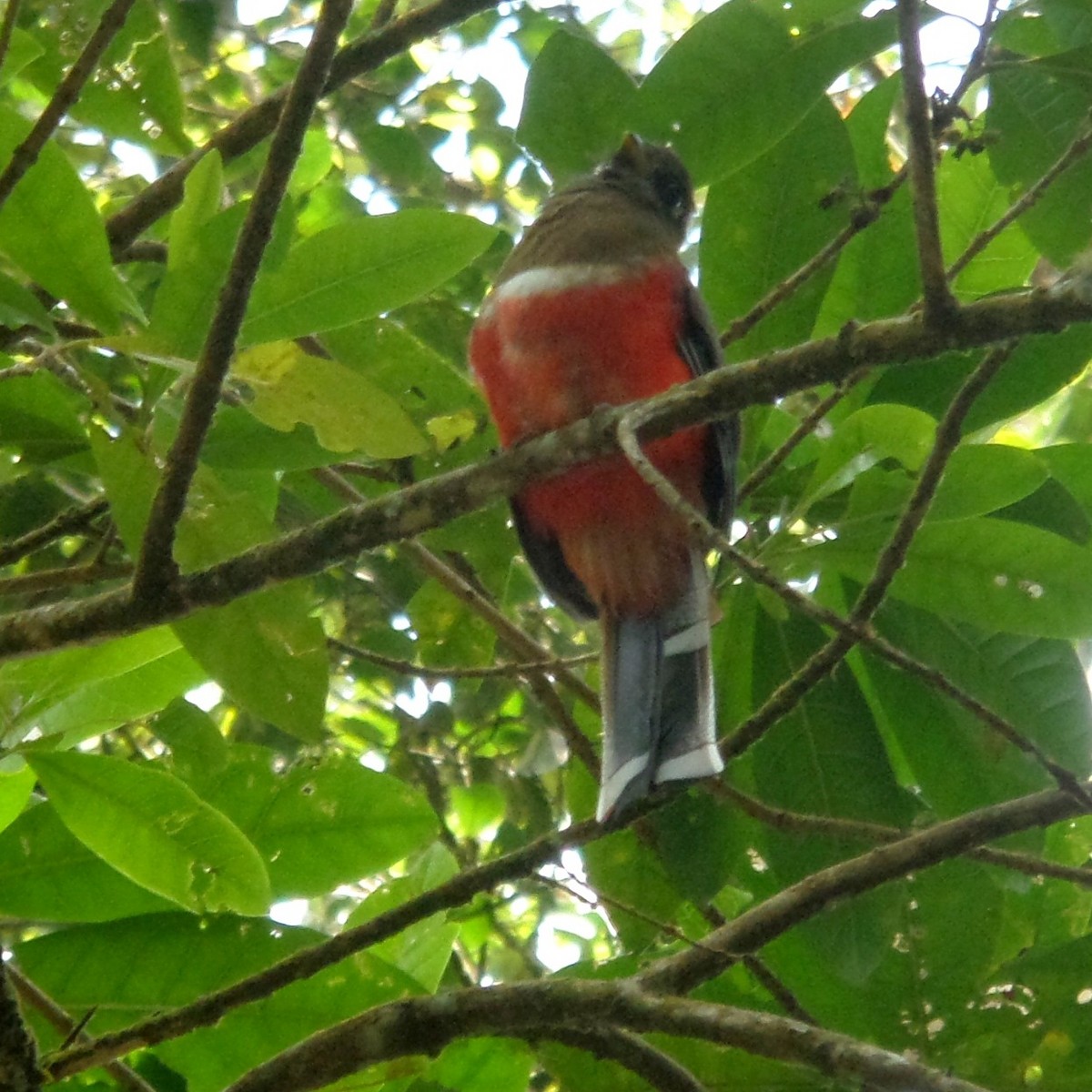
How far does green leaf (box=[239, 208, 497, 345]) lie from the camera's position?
6.12ft

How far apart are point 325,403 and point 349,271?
0.18 m

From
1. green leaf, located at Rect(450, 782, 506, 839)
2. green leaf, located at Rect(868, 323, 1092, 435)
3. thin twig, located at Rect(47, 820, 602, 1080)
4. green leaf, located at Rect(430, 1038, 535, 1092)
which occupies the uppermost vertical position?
green leaf, located at Rect(868, 323, 1092, 435)

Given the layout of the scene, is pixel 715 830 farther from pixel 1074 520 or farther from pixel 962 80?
pixel 962 80

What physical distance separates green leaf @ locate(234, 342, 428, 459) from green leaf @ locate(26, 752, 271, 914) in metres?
0.55

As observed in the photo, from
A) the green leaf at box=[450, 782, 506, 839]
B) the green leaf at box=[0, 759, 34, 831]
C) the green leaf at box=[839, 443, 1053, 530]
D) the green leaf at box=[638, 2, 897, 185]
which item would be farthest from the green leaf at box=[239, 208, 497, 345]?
the green leaf at box=[450, 782, 506, 839]

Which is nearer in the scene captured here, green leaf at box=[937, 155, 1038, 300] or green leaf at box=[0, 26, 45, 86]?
green leaf at box=[0, 26, 45, 86]

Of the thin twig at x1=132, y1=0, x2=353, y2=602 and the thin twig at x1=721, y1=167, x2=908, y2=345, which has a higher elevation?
the thin twig at x1=132, y1=0, x2=353, y2=602

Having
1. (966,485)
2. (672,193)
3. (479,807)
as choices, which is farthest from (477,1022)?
(672,193)

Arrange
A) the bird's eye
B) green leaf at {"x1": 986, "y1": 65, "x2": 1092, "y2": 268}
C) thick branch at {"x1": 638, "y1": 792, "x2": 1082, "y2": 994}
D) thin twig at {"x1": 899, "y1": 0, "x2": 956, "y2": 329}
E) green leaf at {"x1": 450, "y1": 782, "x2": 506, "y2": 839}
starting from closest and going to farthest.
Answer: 1. thin twig at {"x1": 899, "y1": 0, "x2": 956, "y2": 329}
2. thick branch at {"x1": 638, "y1": 792, "x2": 1082, "y2": 994}
3. green leaf at {"x1": 986, "y1": 65, "x2": 1092, "y2": 268}
4. the bird's eye
5. green leaf at {"x1": 450, "y1": 782, "x2": 506, "y2": 839}

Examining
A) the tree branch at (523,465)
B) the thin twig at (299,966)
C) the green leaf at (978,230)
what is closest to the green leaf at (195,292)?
the tree branch at (523,465)

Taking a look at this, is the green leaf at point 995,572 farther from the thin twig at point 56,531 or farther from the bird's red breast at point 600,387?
the thin twig at point 56,531

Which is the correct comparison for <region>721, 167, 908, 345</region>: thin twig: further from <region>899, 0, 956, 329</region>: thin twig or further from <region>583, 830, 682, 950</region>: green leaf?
<region>583, 830, 682, 950</region>: green leaf

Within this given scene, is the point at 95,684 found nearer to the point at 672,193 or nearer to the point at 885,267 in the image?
the point at 885,267

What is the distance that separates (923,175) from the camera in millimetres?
1535
